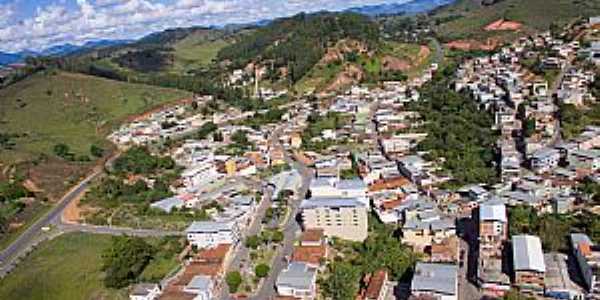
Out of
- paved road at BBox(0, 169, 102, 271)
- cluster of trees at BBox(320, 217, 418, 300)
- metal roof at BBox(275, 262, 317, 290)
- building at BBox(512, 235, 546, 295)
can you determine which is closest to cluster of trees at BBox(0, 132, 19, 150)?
paved road at BBox(0, 169, 102, 271)

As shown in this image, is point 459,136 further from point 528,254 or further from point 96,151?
point 96,151

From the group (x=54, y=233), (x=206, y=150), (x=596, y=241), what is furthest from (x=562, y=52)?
(x=54, y=233)

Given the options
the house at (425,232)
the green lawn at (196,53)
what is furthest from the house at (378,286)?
the green lawn at (196,53)

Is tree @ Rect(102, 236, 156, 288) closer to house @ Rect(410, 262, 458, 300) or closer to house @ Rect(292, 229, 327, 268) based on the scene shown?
house @ Rect(292, 229, 327, 268)

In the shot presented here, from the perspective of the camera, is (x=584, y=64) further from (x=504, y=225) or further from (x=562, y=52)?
(x=504, y=225)

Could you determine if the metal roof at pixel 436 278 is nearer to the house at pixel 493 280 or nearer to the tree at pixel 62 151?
the house at pixel 493 280


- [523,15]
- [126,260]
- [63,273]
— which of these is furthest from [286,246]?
[523,15]
